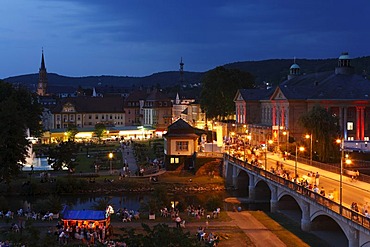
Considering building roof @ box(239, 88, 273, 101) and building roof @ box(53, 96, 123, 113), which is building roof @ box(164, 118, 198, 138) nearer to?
building roof @ box(239, 88, 273, 101)

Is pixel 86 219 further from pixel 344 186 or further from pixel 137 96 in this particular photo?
pixel 137 96

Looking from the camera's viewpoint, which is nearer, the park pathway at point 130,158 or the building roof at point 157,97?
the park pathway at point 130,158

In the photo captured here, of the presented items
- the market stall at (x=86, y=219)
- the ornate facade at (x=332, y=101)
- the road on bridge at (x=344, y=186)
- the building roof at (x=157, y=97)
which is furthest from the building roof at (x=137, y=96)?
the market stall at (x=86, y=219)

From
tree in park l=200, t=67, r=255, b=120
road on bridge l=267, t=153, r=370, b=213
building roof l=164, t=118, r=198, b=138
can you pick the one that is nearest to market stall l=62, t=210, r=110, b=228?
road on bridge l=267, t=153, r=370, b=213

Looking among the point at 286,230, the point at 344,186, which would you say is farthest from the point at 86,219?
the point at 344,186

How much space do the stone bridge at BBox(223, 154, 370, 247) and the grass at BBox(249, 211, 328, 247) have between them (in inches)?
42.2

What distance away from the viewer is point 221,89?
11344cm

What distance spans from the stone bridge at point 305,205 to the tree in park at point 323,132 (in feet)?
26.7

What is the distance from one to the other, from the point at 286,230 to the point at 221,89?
70.6 metres

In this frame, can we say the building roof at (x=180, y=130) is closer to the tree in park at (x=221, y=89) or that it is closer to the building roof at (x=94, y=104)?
the tree in park at (x=221, y=89)

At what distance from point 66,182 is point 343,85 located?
40.5 metres

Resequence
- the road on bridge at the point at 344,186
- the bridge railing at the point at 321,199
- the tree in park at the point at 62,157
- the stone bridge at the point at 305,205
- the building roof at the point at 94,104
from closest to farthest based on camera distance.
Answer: the bridge railing at the point at 321,199, the stone bridge at the point at 305,205, the road on bridge at the point at 344,186, the tree in park at the point at 62,157, the building roof at the point at 94,104

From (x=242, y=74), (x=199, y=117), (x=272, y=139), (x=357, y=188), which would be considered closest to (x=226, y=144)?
(x=272, y=139)

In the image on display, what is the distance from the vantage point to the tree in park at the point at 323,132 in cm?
6531
